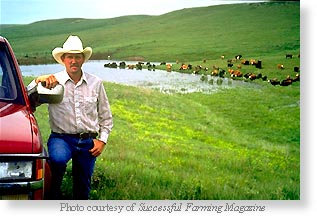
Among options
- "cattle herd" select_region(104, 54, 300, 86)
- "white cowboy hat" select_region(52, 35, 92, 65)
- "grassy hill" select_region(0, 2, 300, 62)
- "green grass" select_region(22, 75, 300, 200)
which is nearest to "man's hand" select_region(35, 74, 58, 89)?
"white cowboy hat" select_region(52, 35, 92, 65)

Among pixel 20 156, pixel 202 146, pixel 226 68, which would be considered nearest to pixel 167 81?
pixel 226 68

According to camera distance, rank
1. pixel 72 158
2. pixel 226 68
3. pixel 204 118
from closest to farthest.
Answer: pixel 72 158
pixel 204 118
pixel 226 68

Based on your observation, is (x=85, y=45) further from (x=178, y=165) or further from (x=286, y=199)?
(x=286, y=199)

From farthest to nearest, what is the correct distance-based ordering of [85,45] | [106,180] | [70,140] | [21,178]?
[85,45] < [106,180] < [70,140] < [21,178]

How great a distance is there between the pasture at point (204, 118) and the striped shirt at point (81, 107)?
0.35 m

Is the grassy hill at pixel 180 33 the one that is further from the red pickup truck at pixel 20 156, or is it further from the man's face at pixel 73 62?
the red pickup truck at pixel 20 156

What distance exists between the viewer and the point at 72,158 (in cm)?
465

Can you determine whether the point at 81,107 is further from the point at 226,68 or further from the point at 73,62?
the point at 226,68

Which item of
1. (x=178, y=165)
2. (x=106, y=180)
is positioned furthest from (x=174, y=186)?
(x=106, y=180)

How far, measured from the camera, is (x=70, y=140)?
4645mm

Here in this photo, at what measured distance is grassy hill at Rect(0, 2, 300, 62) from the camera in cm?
579

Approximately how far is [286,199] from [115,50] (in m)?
2.49

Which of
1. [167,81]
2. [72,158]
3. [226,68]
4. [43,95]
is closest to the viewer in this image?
[43,95]

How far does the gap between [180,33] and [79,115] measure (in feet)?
6.33
